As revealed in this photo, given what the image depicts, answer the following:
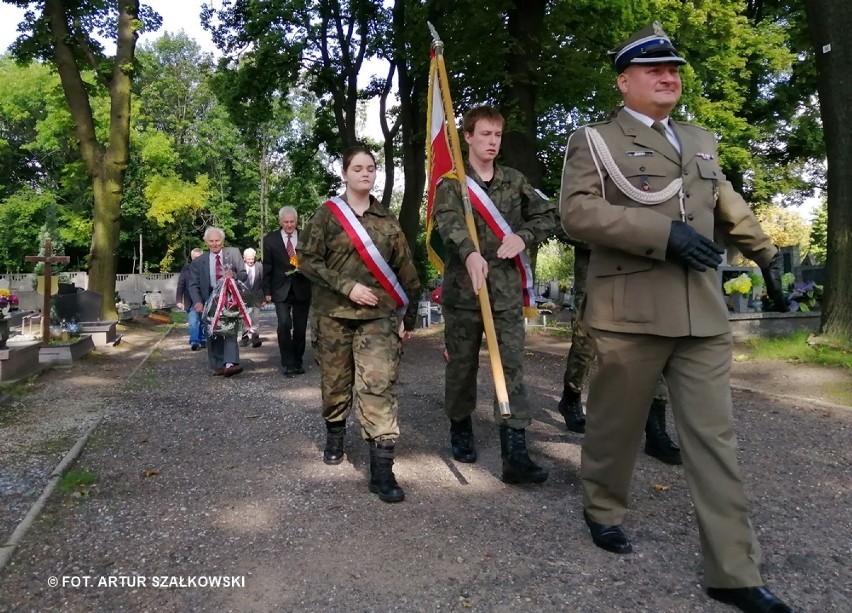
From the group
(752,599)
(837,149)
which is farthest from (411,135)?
(752,599)

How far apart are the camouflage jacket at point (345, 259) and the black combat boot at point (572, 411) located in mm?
1926

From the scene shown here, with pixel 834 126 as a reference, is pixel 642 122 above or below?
below

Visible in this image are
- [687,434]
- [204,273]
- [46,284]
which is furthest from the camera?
[46,284]

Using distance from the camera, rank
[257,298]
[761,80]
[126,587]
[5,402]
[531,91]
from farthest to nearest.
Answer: [761,80] → [531,91] → [257,298] → [5,402] → [126,587]

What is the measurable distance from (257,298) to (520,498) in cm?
700

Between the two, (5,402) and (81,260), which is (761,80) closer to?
(5,402)

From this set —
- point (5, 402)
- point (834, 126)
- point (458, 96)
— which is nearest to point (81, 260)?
point (458, 96)

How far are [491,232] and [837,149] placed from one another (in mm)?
6617

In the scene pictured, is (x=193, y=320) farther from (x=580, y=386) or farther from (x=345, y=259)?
(x=345, y=259)

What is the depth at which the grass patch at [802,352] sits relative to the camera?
27.2ft

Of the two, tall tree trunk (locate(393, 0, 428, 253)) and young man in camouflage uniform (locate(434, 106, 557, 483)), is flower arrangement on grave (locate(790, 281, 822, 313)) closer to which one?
tall tree trunk (locate(393, 0, 428, 253))

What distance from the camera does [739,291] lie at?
38.3 feet

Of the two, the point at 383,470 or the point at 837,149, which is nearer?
the point at 383,470

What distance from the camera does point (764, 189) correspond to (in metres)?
28.3
